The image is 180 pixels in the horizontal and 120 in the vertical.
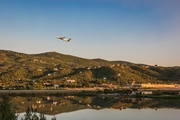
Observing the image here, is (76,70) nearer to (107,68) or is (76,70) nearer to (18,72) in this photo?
(107,68)

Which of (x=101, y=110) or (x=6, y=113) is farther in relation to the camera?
(x=101, y=110)

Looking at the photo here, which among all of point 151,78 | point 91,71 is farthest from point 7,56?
point 151,78

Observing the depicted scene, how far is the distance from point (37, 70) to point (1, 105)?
90.5m

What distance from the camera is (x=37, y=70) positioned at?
103 metres

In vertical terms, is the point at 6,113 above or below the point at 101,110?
above

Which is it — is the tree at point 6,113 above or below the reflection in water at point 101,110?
above

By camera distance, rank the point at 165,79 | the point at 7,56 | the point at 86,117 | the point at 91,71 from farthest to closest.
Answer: the point at 7,56
the point at 91,71
the point at 165,79
the point at 86,117

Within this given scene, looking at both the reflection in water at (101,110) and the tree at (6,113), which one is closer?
the tree at (6,113)

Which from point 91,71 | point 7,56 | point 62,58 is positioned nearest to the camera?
point 91,71

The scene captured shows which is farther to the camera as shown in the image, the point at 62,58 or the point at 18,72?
the point at 62,58

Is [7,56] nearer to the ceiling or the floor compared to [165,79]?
nearer to the ceiling

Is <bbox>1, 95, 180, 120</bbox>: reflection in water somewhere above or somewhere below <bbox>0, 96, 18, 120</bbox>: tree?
below

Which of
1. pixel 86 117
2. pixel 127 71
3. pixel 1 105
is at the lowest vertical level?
pixel 86 117

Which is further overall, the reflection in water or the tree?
the reflection in water
